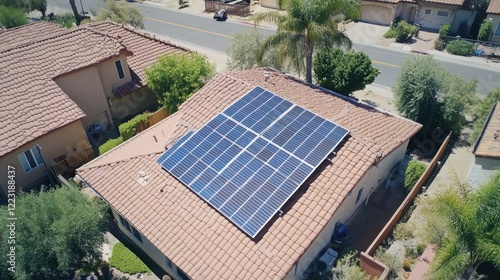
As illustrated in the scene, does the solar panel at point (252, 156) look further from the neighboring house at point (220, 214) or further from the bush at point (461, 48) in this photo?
the bush at point (461, 48)

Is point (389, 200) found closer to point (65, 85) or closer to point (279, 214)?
point (279, 214)

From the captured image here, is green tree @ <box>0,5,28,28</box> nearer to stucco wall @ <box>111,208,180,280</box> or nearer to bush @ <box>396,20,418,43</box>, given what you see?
stucco wall @ <box>111,208,180,280</box>

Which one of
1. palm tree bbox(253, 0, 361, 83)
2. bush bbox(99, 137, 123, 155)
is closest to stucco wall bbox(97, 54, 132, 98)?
bush bbox(99, 137, 123, 155)

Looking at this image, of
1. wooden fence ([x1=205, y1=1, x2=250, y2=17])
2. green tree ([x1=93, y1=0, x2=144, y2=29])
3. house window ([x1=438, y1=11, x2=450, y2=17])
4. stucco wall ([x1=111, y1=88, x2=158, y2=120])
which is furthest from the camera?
wooden fence ([x1=205, y1=1, x2=250, y2=17])

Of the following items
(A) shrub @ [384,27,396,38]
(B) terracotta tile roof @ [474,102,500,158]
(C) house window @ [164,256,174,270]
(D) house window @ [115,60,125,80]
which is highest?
(D) house window @ [115,60,125,80]

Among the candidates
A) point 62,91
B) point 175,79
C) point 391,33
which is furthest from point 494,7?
point 62,91

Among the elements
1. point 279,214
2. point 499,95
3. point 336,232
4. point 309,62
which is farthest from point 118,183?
point 499,95

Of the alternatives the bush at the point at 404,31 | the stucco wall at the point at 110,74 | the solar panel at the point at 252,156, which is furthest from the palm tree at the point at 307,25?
the bush at the point at 404,31
